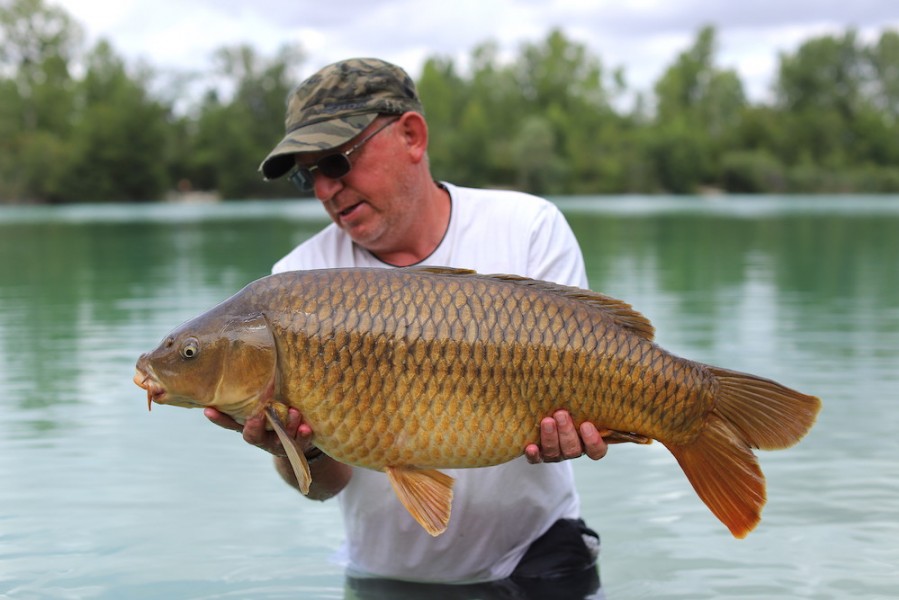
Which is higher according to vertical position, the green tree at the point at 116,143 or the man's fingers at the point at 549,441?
the man's fingers at the point at 549,441

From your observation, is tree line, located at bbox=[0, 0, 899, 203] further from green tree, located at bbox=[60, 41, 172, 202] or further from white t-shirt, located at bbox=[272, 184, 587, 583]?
white t-shirt, located at bbox=[272, 184, 587, 583]

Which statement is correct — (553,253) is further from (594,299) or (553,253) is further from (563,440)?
(563,440)

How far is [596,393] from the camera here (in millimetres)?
2689

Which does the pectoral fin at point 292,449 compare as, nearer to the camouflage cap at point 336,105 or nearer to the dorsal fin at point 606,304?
the dorsal fin at point 606,304

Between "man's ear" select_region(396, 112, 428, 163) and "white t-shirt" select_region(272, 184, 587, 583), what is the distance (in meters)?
0.17

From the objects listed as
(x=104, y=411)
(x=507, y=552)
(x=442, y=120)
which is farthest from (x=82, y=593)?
(x=442, y=120)

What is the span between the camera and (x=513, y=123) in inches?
3282

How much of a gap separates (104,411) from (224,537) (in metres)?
2.59

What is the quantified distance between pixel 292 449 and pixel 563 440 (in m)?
0.64

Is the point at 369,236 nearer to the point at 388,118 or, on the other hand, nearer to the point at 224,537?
the point at 388,118

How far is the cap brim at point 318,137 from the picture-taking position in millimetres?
3117

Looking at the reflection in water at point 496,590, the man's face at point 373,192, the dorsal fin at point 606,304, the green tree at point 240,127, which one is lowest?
the green tree at point 240,127

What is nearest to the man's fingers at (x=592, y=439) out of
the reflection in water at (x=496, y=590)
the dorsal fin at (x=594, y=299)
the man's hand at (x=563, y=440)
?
the man's hand at (x=563, y=440)

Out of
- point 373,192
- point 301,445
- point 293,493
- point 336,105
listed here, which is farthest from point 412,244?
point 293,493
